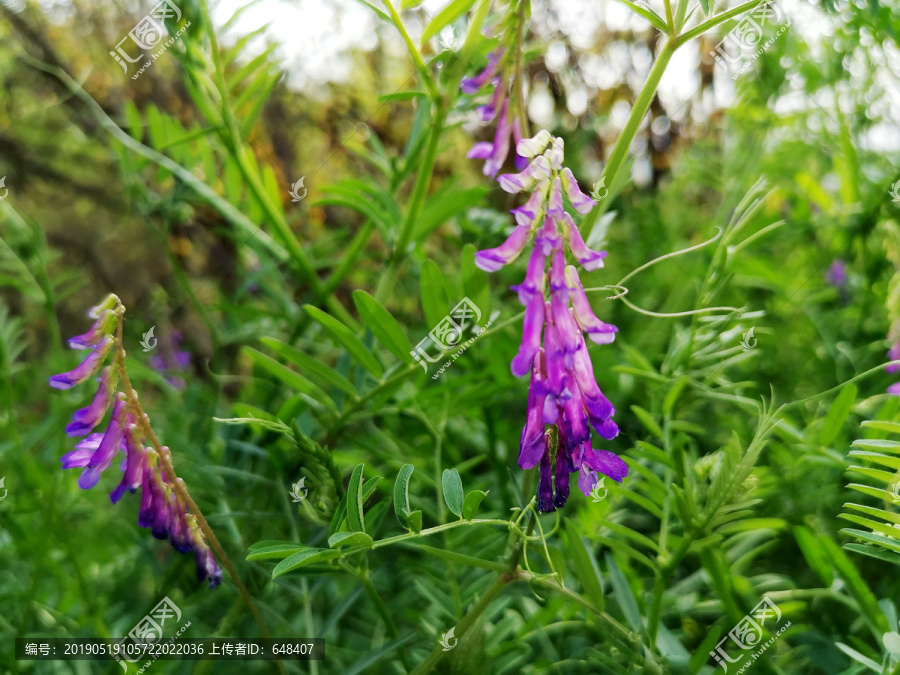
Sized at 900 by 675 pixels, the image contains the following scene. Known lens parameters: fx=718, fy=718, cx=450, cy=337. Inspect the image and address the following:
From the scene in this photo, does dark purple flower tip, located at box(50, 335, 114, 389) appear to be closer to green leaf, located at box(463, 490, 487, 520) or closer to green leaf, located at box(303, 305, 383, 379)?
green leaf, located at box(303, 305, 383, 379)

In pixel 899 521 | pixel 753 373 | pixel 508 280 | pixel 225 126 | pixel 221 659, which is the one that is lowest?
pixel 753 373

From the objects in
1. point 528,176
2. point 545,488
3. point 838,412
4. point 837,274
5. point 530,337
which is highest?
point 528,176

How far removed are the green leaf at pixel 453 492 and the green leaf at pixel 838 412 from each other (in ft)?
1.54

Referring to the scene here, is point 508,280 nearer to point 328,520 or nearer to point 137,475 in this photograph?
point 328,520

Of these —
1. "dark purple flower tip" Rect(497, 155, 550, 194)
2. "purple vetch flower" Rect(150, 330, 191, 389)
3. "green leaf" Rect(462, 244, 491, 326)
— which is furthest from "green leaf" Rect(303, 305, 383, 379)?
"purple vetch flower" Rect(150, 330, 191, 389)

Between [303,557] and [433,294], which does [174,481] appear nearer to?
[303,557]

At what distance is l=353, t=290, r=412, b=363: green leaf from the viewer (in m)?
0.72

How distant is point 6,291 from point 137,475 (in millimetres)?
2843

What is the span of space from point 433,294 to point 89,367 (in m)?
0.34

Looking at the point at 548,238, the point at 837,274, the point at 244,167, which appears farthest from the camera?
the point at 837,274

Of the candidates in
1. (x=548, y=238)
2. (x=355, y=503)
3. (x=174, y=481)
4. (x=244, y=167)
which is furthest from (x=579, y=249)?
(x=244, y=167)

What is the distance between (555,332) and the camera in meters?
0.58

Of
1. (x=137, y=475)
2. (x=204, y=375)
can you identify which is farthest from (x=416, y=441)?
(x=204, y=375)

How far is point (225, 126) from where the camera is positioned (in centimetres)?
100
